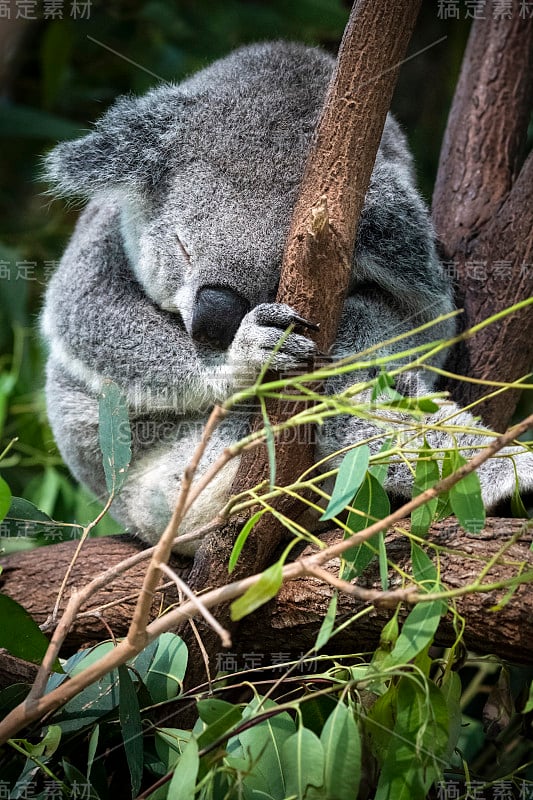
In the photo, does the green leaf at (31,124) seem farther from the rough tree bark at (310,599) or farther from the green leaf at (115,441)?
the green leaf at (115,441)

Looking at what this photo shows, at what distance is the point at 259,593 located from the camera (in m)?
1.20

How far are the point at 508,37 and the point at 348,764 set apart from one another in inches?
101

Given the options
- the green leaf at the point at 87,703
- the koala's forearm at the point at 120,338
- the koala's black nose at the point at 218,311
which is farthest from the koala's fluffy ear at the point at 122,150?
the green leaf at the point at 87,703

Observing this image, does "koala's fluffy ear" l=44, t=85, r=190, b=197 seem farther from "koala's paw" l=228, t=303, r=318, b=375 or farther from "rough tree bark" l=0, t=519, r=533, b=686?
"rough tree bark" l=0, t=519, r=533, b=686

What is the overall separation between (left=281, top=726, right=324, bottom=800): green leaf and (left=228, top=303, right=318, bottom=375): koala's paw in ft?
2.47

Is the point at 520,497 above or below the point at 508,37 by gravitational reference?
below

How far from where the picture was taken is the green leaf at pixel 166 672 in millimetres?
1793

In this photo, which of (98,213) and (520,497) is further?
(98,213)

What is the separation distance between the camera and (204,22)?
4.65 meters

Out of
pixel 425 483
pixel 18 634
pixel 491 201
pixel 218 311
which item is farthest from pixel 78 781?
pixel 491 201

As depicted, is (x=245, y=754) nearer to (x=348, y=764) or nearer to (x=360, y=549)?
(x=348, y=764)

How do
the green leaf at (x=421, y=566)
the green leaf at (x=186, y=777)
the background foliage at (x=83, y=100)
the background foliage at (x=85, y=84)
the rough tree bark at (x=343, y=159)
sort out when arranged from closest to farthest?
the green leaf at (x=186, y=777) → the green leaf at (x=421, y=566) → the rough tree bark at (x=343, y=159) → the background foliage at (x=83, y=100) → the background foliage at (x=85, y=84)

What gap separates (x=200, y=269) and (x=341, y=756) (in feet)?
4.11

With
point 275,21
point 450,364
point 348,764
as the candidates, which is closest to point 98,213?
point 450,364
